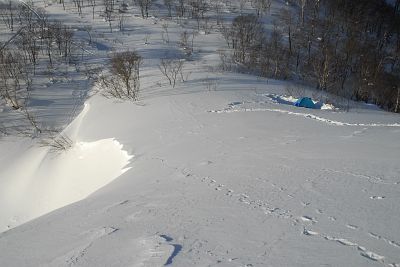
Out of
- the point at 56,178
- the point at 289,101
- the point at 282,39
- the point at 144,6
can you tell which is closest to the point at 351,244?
the point at 56,178

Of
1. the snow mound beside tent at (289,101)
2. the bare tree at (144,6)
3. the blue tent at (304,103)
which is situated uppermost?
the bare tree at (144,6)

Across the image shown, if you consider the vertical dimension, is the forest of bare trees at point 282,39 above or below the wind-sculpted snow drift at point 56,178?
above

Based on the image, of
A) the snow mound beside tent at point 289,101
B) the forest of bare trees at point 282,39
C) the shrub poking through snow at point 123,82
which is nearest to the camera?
the snow mound beside tent at point 289,101

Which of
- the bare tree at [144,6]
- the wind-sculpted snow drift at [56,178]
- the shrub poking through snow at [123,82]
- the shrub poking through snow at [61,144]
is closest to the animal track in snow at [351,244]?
the wind-sculpted snow drift at [56,178]

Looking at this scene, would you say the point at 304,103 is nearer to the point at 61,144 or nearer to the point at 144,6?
the point at 61,144

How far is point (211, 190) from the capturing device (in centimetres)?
690

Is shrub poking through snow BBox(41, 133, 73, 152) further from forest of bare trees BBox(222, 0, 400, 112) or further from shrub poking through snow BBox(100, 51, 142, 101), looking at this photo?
forest of bare trees BBox(222, 0, 400, 112)

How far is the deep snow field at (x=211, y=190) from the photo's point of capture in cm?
470

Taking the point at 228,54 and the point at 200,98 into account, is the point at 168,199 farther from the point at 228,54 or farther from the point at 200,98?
the point at 228,54

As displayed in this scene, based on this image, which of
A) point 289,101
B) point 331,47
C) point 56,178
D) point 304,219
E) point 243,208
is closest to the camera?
point 304,219

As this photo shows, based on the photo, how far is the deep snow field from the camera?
470 centimetres

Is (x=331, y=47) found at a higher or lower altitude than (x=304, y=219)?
higher

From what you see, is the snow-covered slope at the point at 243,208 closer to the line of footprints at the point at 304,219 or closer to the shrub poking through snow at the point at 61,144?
the line of footprints at the point at 304,219

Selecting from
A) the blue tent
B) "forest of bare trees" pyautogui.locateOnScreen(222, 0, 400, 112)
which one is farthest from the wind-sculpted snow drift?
"forest of bare trees" pyautogui.locateOnScreen(222, 0, 400, 112)
